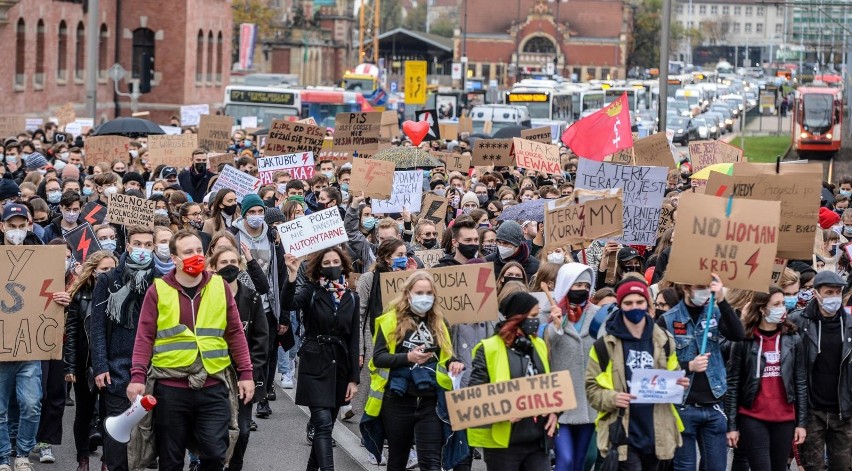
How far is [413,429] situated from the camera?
901 centimetres

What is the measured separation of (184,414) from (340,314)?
1.63 m

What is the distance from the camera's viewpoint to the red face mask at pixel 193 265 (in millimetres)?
8250

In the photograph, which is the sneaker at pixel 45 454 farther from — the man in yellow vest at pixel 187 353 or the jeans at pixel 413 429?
the jeans at pixel 413 429

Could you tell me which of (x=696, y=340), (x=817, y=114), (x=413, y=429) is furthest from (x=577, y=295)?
(x=817, y=114)

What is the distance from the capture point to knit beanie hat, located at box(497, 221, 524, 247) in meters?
10.6

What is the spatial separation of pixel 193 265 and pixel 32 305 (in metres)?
2.04

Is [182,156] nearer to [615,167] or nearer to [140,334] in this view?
[615,167]

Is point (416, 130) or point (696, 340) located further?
point (416, 130)

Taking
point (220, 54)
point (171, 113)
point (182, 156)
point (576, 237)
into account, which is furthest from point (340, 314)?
point (220, 54)

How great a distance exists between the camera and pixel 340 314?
981 centimetres

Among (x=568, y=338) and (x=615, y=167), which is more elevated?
(x=615, y=167)

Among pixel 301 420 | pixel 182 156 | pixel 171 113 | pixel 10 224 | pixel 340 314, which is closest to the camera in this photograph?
pixel 340 314

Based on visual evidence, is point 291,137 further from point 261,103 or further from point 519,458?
point 261,103

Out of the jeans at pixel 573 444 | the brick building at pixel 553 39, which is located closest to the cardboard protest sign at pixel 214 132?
the jeans at pixel 573 444
